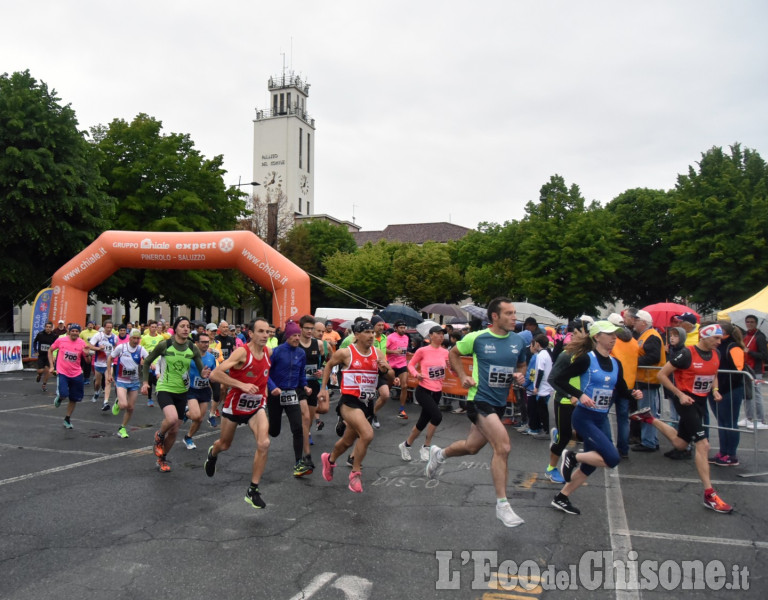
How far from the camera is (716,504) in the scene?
19.9 feet

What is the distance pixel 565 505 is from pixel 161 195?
104 ft

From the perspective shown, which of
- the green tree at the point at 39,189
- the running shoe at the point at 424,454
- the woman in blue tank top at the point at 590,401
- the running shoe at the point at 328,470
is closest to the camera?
the woman in blue tank top at the point at 590,401

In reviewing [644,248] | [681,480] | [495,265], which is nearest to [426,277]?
[495,265]

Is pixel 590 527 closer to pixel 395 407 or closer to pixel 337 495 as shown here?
pixel 337 495

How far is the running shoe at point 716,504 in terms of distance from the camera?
601 centimetres

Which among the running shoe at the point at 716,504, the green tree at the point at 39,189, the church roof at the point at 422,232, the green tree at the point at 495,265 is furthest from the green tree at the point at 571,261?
the church roof at the point at 422,232

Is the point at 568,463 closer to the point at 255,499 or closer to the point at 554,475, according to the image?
the point at 554,475

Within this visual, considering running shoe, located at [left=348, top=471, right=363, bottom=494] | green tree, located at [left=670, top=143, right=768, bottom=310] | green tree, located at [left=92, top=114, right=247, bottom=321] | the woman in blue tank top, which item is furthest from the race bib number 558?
green tree, located at [left=670, top=143, right=768, bottom=310]

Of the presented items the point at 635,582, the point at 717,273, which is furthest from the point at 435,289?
the point at 635,582

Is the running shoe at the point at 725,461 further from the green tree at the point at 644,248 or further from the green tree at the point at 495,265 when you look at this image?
the green tree at the point at 495,265

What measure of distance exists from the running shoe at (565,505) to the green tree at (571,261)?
124 ft

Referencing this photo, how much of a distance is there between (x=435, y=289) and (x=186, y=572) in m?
54.4

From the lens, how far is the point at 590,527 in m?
5.57

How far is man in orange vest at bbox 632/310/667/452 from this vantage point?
29.9ft
